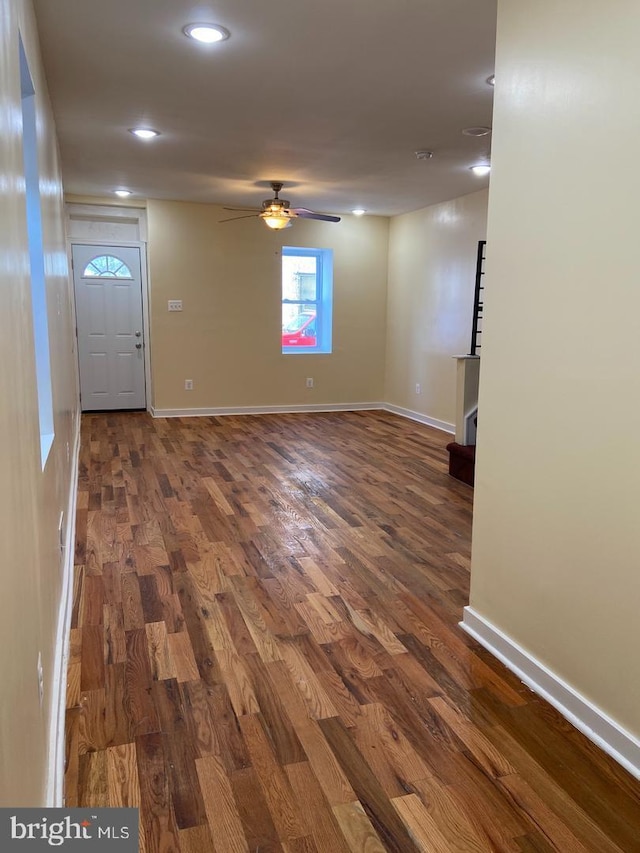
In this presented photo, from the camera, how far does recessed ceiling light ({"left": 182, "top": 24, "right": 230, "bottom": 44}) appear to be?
8.78ft

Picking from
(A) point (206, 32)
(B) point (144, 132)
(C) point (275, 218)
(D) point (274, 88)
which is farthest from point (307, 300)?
(A) point (206, 32)

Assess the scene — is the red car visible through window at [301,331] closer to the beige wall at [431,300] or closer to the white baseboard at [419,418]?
the beige wall at [431,300]

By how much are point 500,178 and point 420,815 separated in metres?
2.10

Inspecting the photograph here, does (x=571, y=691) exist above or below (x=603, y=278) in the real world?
below

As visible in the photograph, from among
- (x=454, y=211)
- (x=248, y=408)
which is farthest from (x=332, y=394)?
(x=454, y=211)

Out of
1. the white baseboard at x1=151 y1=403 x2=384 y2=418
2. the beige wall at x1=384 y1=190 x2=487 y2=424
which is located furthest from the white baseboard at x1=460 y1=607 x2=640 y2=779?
the white baseboard at x1=151 y1=403 x2=384 y2=418

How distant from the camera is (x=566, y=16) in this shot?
1888mm

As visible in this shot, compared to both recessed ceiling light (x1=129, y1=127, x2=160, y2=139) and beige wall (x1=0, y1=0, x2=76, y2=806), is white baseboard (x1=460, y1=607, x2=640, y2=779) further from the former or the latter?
recessed ceiling light (x1=129, y1=127, x2=160, y2=139)

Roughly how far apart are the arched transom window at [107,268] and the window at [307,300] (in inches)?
79.5

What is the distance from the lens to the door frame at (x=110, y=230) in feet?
Answer: 23.3

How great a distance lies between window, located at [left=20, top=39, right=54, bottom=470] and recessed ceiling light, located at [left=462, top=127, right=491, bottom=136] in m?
2.82

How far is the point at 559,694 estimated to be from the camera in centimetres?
204

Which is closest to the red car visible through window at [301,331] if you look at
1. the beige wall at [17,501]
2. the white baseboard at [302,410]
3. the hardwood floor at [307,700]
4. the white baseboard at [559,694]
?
the white baseboard at [302,410]

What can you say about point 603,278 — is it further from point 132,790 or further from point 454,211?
point 454,211
